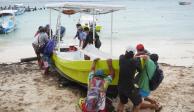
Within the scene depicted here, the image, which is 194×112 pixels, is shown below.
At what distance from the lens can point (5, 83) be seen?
39.7ft

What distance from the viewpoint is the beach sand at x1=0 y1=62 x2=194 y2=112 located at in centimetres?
959

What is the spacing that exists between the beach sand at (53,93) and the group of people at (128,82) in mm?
898

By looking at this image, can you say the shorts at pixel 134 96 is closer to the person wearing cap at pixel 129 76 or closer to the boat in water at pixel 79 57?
the person wearing cap at pixel 129 76

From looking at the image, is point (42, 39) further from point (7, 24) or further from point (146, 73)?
point (7, 24)

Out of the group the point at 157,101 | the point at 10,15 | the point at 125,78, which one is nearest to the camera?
the point at 125,78

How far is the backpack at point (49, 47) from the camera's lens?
12971 millimetres

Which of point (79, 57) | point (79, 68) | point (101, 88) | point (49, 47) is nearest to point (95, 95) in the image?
point (101, 88)

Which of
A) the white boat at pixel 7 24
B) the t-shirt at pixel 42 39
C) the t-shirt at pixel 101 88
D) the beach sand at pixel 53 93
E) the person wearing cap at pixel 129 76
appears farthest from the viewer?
the white boat at pixel 7 24

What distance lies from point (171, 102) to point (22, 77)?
5.25 meters

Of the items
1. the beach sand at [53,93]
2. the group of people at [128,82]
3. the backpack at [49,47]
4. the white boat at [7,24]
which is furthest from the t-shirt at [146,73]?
the white boat at [7,24]

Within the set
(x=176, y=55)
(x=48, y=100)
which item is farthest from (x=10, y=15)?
(x=48, y=100)

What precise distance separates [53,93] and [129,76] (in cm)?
330

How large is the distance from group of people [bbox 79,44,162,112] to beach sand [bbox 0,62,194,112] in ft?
2.95

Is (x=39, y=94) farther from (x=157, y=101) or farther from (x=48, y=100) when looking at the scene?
(x=157, y=101)
